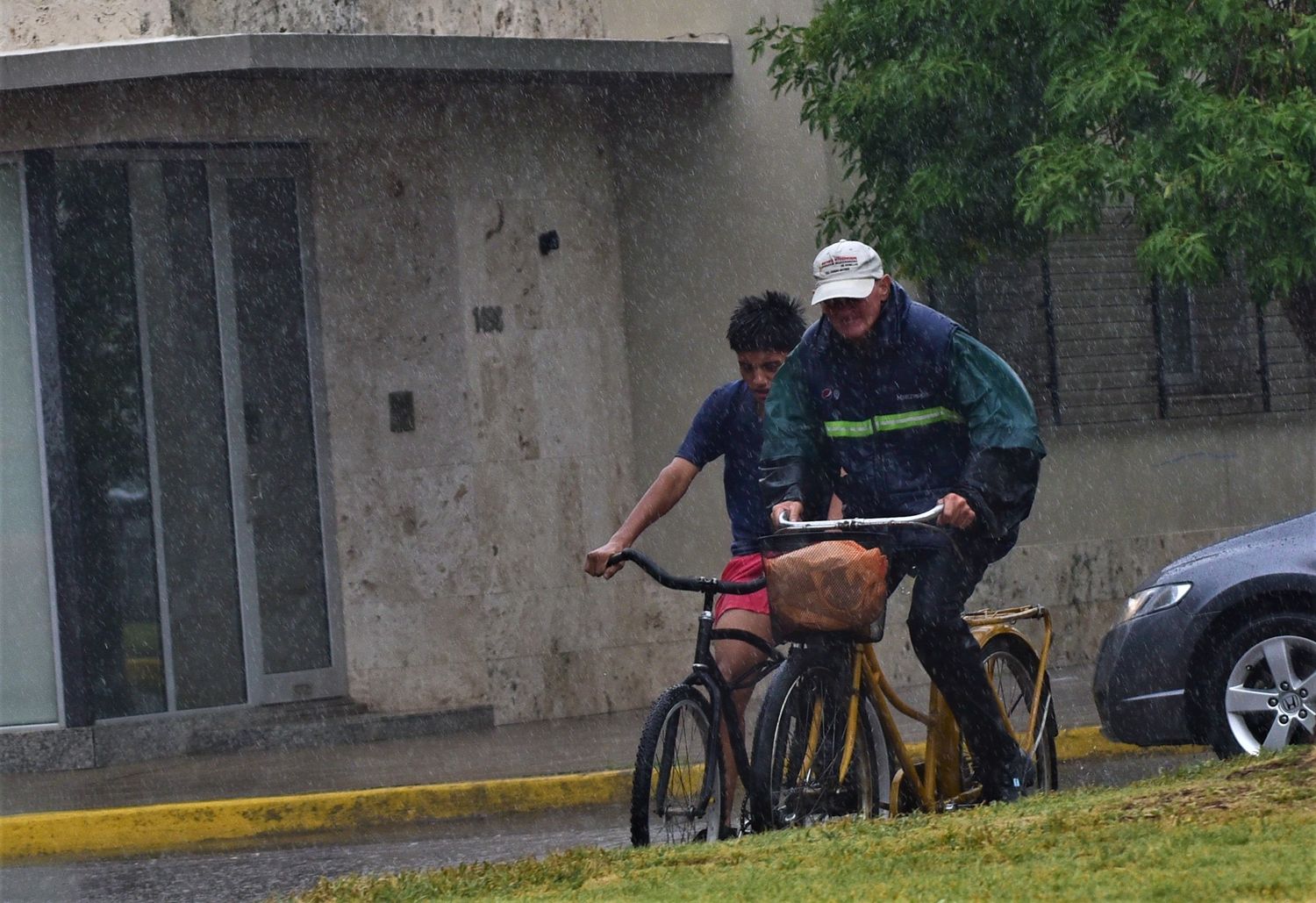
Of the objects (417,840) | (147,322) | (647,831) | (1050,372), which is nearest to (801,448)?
(647,831)

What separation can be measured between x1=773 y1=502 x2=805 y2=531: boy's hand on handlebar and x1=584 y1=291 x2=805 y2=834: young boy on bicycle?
51 cm

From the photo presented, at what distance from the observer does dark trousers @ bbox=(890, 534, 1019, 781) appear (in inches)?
236

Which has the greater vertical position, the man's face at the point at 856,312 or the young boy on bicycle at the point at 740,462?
the man's face at the point at 856,312

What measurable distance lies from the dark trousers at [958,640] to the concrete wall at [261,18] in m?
7.71

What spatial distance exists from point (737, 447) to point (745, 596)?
0.59 meters

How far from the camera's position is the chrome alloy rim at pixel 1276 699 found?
826 cm

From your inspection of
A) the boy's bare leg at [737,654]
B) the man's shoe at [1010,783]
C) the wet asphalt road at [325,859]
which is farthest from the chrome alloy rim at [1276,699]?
the boy's bare leg at [737,654]

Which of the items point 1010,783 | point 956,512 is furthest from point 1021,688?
point 956,512

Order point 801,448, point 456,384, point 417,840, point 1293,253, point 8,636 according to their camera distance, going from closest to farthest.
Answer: point 801,448
point 417,840
point 1293,253
point 8,636
point 456,384

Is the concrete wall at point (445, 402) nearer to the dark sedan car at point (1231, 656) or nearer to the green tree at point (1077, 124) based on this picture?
the green tree at point (1077, 124)

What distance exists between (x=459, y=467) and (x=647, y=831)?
7.55 m

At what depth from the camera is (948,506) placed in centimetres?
581

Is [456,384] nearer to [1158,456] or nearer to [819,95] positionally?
[819,95]

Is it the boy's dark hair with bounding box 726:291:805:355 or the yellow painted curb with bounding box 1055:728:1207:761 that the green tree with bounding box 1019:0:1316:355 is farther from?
the boy's dark hair with bounding box 726:291:805:355
